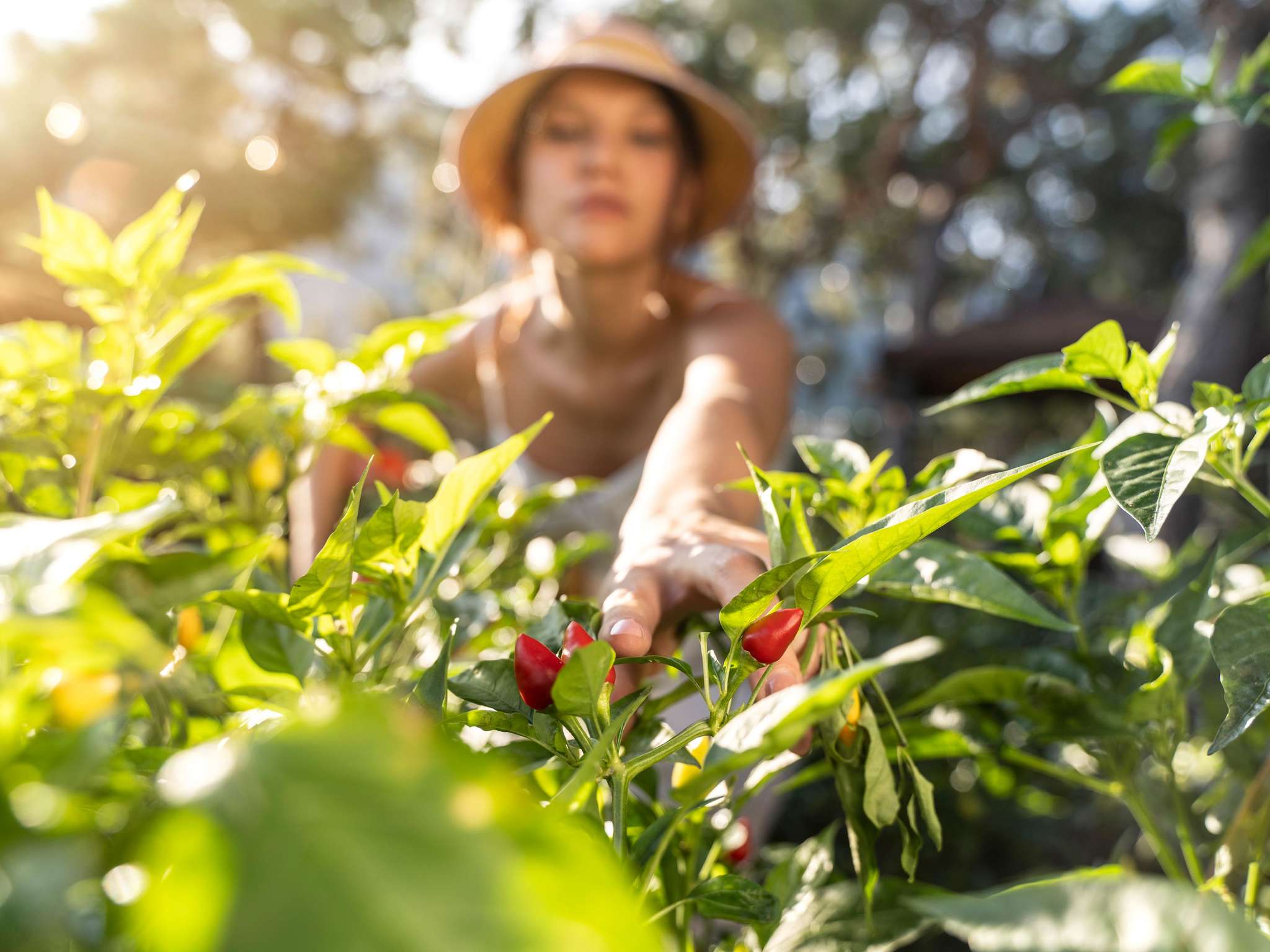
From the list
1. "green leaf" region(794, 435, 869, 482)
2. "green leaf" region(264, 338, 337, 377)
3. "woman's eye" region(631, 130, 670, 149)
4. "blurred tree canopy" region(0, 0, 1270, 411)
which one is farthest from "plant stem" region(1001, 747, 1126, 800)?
"blurred tree canopy" region(0, 0, 1270, 411)

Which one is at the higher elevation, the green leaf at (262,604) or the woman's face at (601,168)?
the woman's face at (601,168)

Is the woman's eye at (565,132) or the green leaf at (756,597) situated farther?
the woman's eye at (565,132)

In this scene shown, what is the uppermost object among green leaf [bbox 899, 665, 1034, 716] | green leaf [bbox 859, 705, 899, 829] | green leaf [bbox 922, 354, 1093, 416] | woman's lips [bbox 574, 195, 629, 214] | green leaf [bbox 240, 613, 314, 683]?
woman's lips [bbox 574, 195, 629, 214]

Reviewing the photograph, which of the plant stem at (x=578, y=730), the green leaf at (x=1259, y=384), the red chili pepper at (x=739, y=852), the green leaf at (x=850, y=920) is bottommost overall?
the red chili pepper at (x=739, y=852)

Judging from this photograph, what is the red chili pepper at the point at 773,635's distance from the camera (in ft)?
1.20

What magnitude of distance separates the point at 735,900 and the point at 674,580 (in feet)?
0.60

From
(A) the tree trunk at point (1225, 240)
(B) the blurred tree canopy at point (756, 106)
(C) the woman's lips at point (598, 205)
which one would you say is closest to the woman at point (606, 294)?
(C) the woman's lips at point (598, 205)

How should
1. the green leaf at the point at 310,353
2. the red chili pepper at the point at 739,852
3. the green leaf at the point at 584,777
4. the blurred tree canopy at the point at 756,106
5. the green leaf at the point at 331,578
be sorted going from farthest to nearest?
1. the blurred tree canopy at the point at 756,106
2. the green leaf at the point at 310,353
3. the red chili pepper at the point at 739,852
4. the green leaf at the point at 331,578
5. the green leaf at the point at 584,777

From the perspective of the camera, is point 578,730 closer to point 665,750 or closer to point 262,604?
point 665,750

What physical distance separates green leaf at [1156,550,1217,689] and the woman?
35 centimetres

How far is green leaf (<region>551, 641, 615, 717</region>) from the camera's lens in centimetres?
32

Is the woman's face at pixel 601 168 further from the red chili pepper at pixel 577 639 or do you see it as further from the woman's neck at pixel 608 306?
the red chili pepper at pixel 577 639

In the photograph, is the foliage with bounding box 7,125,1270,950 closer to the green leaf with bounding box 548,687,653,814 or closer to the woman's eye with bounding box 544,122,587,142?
the green leaf with bounding box 548,687,653,814

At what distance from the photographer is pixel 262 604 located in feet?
1.34
